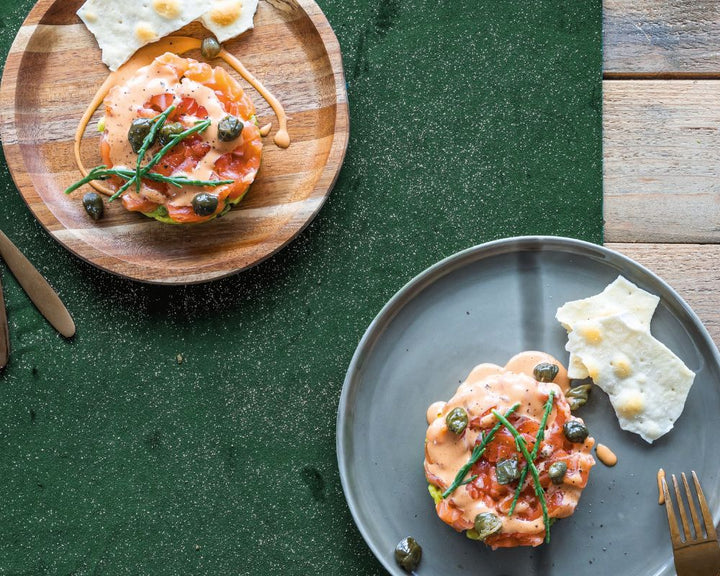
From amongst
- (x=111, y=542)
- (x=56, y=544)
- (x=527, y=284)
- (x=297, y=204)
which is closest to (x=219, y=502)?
(x=111, y=542)

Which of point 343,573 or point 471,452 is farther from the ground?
point 471,452

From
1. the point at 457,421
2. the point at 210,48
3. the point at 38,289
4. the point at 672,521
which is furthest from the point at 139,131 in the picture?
the point at 672,521

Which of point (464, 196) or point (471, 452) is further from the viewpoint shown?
point (464, 196)

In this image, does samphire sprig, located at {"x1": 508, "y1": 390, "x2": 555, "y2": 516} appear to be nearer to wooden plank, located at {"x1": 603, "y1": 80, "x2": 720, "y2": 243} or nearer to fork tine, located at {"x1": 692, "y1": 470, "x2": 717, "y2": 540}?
fork tine, located at {"x1": 692, "y1": 470, "x2": 717, "y2": 540}

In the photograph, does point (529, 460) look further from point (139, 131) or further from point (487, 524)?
point (139, 131)

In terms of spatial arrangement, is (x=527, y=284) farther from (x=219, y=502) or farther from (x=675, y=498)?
(x=219, y=502)

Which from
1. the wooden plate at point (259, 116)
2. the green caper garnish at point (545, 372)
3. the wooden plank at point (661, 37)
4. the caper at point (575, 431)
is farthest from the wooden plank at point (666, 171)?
the wooden plate at point (259, 116)

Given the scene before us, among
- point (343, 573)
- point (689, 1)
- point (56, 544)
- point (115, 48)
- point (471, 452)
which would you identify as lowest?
point (343, 573)

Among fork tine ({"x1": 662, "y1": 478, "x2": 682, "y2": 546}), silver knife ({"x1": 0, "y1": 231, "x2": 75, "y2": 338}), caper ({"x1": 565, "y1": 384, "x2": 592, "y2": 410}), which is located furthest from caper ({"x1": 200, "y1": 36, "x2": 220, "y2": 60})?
fork tine ({"x1": 662, "y1": 478, "x2": 682, "y2": 546})
